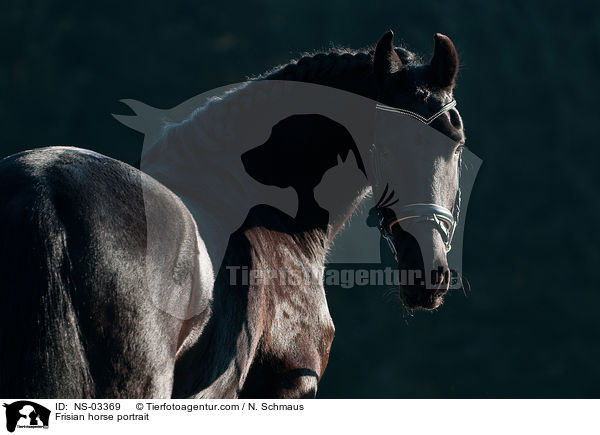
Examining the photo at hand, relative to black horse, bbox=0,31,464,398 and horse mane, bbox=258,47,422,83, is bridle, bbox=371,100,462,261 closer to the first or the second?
black horse, bbox=0,31,464,398

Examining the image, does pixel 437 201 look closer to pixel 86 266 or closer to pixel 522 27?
pixel 86 266

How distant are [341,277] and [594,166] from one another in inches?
93.2

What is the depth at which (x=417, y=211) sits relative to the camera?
2.21m

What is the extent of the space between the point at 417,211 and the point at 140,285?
89 cm

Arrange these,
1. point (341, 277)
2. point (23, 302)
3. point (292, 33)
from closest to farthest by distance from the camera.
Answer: point (23, 302), point (341, 277), point (292, 33)

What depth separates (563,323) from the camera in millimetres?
6082

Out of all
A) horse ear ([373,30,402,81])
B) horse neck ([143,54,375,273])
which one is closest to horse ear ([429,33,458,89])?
horse ear ([373,30,402,81])

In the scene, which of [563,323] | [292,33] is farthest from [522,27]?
[563,323]

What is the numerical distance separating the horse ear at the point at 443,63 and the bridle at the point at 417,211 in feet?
0.26
